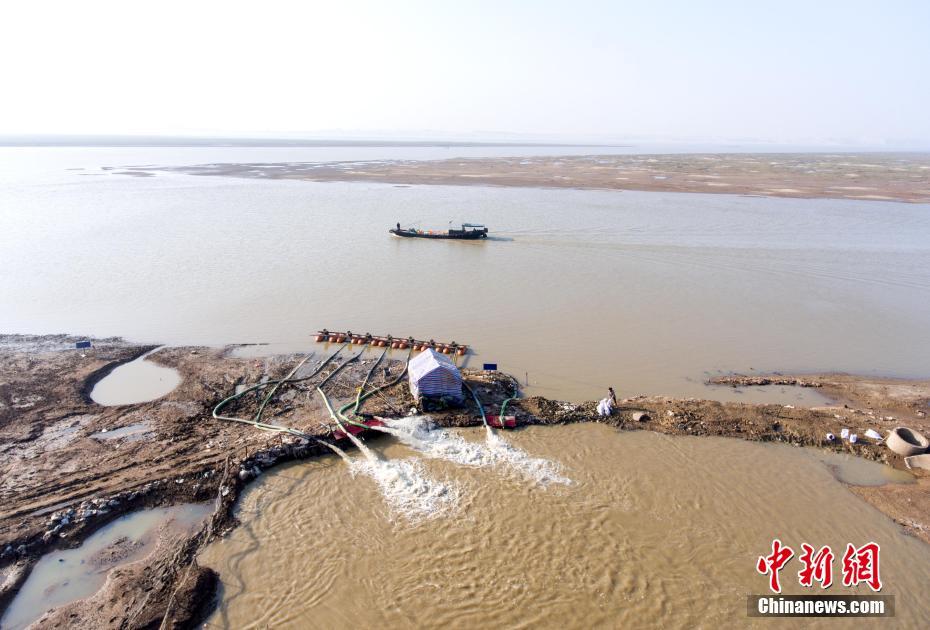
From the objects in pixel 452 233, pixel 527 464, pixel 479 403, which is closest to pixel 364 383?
pixel 479 403

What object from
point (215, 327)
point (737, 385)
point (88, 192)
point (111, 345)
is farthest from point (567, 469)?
point (88, 192)

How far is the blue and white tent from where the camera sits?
13.0m

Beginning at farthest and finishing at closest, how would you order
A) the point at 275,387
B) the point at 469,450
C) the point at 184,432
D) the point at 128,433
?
the point at 275,387 → the point at 128,433 → the point at 184,432 → the point at 469,450

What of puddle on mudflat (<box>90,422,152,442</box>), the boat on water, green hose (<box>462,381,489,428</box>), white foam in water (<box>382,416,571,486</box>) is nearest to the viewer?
white foam in water (<box>382,416,571,486</box>)

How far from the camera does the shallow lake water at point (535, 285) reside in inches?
679

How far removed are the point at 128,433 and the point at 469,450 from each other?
842cm

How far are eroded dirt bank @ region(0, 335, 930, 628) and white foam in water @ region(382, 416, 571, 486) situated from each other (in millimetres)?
622

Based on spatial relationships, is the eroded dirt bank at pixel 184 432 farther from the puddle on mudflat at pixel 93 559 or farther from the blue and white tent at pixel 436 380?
the blue and white tent at pixel 436 380

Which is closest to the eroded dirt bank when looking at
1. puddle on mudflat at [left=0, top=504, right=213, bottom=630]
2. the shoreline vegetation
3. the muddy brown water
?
puddle on mudflat at [left=0, top=504, right=213, bottom=630]

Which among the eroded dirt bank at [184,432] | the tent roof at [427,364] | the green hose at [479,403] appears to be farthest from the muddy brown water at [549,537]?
the tent roof at [427,364]

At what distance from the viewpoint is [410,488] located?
10336 millimetres

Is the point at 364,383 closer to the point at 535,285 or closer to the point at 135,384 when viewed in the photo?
the point at 135,384

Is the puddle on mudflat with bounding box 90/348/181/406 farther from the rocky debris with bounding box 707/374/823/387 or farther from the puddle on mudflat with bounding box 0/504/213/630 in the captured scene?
the rocky debris with bounding box 707/374/823/387

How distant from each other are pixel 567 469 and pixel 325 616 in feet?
18.6
